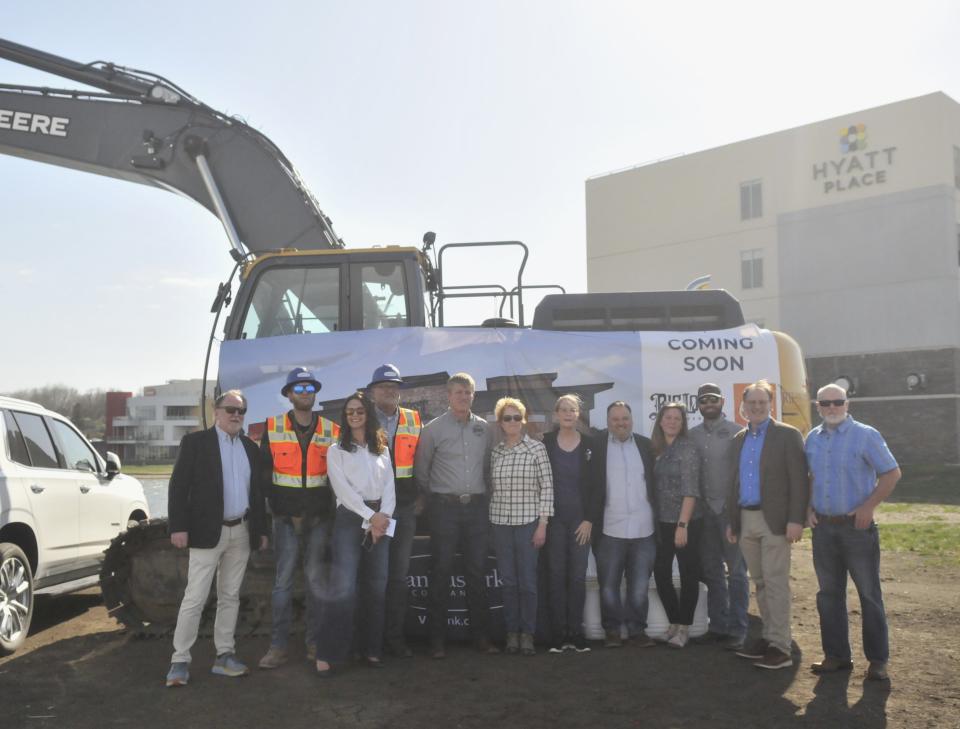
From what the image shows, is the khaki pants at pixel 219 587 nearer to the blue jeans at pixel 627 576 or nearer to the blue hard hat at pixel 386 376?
the blue hard hat at pixel 386 376

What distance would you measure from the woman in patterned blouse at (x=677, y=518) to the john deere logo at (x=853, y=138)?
1166 inches

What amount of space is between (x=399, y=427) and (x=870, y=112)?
31203mm

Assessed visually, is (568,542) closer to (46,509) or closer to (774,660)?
(774,660)

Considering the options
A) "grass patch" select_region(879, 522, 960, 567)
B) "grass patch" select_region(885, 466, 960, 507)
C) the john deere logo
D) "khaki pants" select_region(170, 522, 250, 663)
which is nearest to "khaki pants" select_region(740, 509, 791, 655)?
"khaki pants" select_region(170, 522, 250, 663)

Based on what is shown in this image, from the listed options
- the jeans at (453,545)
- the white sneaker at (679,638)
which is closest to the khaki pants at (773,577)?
the white sneaker at (679,638)

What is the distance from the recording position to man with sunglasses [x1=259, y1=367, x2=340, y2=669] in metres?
6.54

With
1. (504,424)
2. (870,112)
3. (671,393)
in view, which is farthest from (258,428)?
(870,112)

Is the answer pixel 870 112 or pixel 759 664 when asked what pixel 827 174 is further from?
pixel 759 664

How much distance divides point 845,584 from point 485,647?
2.73m

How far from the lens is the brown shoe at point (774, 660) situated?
21.0 ft

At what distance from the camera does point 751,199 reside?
118 ft

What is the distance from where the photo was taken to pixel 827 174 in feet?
111

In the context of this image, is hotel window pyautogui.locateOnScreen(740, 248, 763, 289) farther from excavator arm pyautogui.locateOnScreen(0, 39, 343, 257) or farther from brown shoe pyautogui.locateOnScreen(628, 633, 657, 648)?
brown shoe pyautogui.locateOnScreen(628, 633, 657, 648)

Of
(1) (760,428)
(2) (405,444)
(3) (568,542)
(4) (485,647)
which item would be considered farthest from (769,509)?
(2) (405,444)
